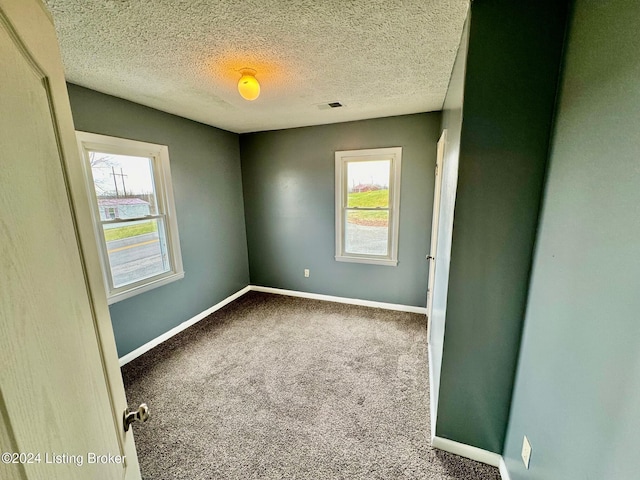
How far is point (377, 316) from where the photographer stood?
132 inches

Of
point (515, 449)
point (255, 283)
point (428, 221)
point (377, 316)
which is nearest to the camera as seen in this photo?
point (515, 449)

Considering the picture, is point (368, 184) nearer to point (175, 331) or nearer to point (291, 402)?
point (291, 402)

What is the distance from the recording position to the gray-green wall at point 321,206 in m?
3.12

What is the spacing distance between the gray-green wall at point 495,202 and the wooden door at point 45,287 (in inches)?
58.8

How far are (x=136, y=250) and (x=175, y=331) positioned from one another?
1.03m

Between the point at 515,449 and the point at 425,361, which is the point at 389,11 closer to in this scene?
the point at 515,449

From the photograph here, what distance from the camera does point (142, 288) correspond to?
8.54 ft

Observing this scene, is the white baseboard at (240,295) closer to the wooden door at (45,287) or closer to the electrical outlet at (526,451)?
the electrical outlet at (526,451)

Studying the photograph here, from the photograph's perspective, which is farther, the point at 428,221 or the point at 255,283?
the point at 255,283

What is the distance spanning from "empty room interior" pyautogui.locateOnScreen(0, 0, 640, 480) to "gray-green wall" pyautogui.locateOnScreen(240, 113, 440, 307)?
4 cm

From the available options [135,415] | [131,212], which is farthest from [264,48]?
[131,212]

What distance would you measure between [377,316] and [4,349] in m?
3.28

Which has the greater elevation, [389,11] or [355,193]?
[389,11]

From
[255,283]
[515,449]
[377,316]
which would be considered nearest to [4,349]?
[515,449]
